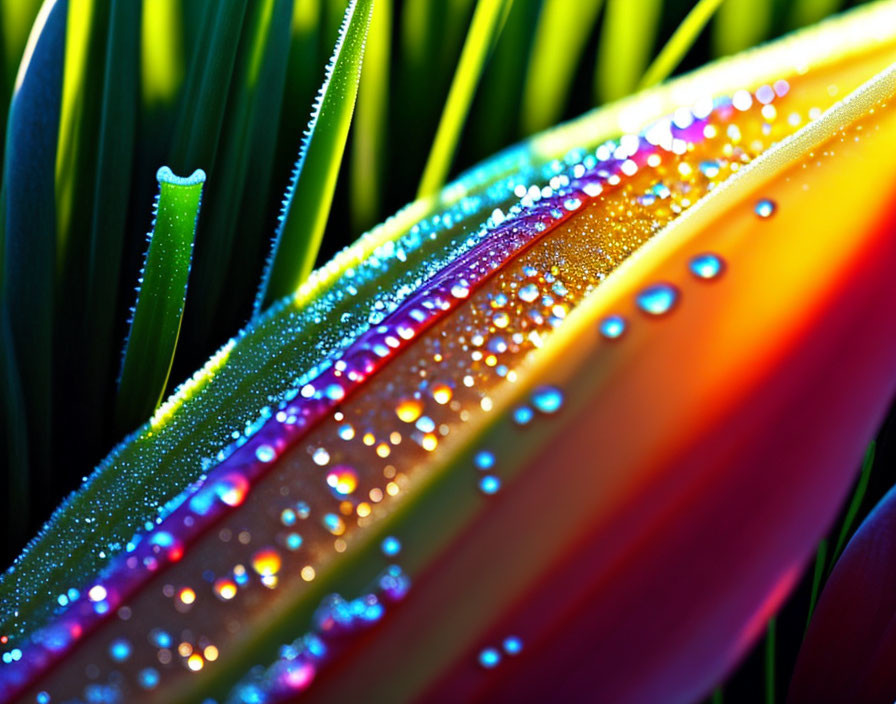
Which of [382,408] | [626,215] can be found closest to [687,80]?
[626,215]

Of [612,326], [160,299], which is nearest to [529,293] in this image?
[612,326]

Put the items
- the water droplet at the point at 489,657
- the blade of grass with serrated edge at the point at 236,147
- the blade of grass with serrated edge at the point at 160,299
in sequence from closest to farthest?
1. the water droplet at the point at 489,657
2. the blade of grass with serrated edge at the point at 160,299
3. the blade of grass with serrated edge at the point at 236,147

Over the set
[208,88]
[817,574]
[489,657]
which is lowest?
→ [817,574]

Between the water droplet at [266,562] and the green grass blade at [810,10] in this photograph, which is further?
the green grass blade at [810,10]

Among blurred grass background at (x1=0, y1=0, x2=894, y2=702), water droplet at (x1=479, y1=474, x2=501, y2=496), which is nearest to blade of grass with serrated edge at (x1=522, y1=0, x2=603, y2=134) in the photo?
blurred grass background at (x1=0, y1=0, x2=894, y2=702)

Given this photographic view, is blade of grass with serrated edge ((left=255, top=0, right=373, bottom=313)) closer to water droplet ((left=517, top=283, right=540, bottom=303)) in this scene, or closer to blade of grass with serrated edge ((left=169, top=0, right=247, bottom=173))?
blade of grass with serrated edge ((left=169, top=0, right=247, bottom=173))

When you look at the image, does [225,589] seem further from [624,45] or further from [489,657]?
[624,45]

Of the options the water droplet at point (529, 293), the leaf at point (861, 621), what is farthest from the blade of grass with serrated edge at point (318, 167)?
the leaf at point (861, 621)

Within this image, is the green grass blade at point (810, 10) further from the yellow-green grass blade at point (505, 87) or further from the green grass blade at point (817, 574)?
the green grass blade at point (817, 574)
